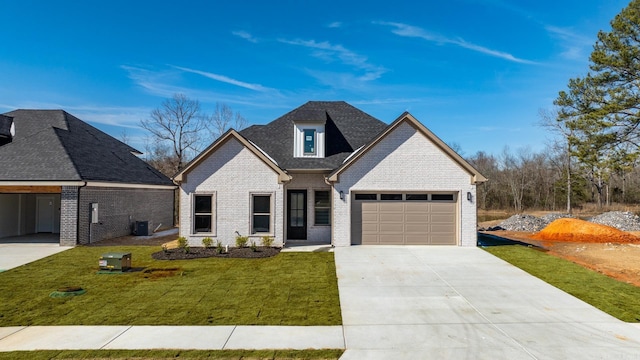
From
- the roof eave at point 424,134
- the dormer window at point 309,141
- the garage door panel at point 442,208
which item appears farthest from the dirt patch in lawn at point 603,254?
the dormer window at point 309,141

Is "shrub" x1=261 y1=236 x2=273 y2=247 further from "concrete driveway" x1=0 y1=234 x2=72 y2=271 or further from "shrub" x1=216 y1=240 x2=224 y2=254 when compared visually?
"concrete driveway" x1=0 y1=234 x2=72 y2=271

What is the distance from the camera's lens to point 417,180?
51.2 feet

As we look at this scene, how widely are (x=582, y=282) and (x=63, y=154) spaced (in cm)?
2184

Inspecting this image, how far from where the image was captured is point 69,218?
→ 16016 millimetres

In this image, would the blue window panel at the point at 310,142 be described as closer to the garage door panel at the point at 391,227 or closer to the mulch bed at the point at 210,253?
the garage door panel at the point at 391,227

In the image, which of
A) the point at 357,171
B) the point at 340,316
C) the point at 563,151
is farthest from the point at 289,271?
the point at 563,151

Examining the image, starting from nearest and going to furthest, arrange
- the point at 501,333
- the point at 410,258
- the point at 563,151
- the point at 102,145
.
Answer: the point at 501,333 < the point at 410,258 < the point at 102,145 < the point at 563,151

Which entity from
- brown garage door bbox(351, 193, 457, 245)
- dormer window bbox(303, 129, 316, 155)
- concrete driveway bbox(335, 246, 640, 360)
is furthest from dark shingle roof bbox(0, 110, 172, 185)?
concrete driveway bbox(335, 246, 640, 360)

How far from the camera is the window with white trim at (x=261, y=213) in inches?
619

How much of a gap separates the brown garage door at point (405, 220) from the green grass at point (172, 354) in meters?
9.98

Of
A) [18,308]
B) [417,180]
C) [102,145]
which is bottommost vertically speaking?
[18,308]

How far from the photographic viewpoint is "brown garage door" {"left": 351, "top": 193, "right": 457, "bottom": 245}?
15727 mm

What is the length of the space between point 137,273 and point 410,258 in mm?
9395

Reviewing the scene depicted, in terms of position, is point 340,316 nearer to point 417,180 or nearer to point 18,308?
point 18,308
